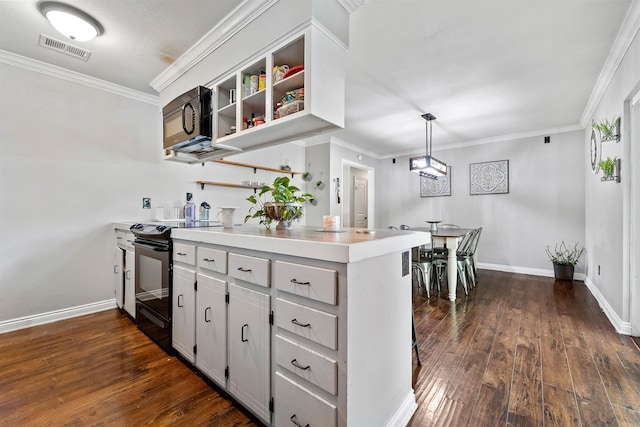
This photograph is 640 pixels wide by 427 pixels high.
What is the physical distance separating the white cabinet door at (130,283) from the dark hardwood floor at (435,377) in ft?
0.57

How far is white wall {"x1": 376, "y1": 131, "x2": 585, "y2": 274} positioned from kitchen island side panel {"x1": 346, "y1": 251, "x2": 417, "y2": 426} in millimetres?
4566

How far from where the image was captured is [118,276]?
301 centimetres

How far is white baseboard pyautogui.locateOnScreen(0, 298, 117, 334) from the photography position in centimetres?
258

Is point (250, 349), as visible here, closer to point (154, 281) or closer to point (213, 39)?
point (154, 281)

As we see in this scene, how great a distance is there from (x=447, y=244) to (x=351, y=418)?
2817 mm

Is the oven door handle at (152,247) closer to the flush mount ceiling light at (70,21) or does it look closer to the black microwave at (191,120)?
the black microwave at (191,120)

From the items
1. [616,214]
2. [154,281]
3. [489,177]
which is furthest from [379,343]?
[489,177]

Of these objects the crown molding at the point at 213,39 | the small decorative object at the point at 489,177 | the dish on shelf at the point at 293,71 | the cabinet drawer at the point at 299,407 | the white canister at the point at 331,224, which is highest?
the crown molding at the point at 213,39

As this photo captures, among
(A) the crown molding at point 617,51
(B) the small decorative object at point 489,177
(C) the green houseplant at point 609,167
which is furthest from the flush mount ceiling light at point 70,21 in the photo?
(B) the small decorative object at point 489,177

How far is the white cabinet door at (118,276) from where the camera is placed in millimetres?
2908

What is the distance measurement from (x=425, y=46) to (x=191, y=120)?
217 cm

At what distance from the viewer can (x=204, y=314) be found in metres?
1.77

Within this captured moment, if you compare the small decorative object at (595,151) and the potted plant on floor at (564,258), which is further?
the potted plant on floor at (564,258)

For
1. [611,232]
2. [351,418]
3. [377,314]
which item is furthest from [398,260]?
[611,232]
